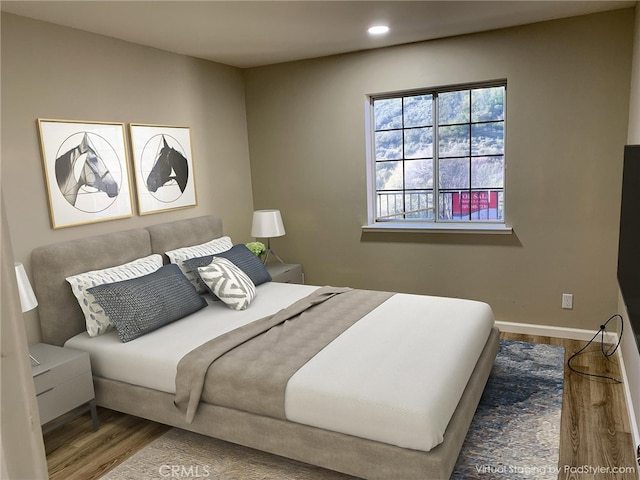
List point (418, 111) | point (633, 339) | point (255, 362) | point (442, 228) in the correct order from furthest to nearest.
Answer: point (418, 111) → point (442, 228) → point (633, 339) → point (255, 362)

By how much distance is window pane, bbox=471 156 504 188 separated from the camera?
418 cm

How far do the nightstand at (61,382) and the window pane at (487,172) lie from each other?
329cm

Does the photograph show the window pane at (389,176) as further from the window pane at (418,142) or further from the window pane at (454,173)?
the window pane at (454,173)

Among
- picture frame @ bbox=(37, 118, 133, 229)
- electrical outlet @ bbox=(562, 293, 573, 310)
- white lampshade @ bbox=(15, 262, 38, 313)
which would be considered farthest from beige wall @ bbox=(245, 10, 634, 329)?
white lampshade @ bbox=(15, 262, 38, 313)

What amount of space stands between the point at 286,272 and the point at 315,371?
7.22 ft

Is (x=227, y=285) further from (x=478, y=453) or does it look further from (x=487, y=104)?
(x=487, y=104)

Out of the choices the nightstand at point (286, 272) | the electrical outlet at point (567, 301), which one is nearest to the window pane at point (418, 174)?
the nightstand at point (286, 272)

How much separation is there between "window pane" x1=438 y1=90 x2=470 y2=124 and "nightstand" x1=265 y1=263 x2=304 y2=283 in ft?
6.24

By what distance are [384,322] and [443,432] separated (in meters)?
0.95

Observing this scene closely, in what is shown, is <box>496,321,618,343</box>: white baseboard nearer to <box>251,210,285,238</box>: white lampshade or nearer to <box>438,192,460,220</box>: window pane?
<box>438,192,460,220</box>: window pane

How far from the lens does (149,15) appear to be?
10.1 feet

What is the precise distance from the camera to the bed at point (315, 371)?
2.15 meters

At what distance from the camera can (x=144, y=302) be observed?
10.1 feet

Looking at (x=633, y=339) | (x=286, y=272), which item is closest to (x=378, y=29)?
(x=286, y=272)
